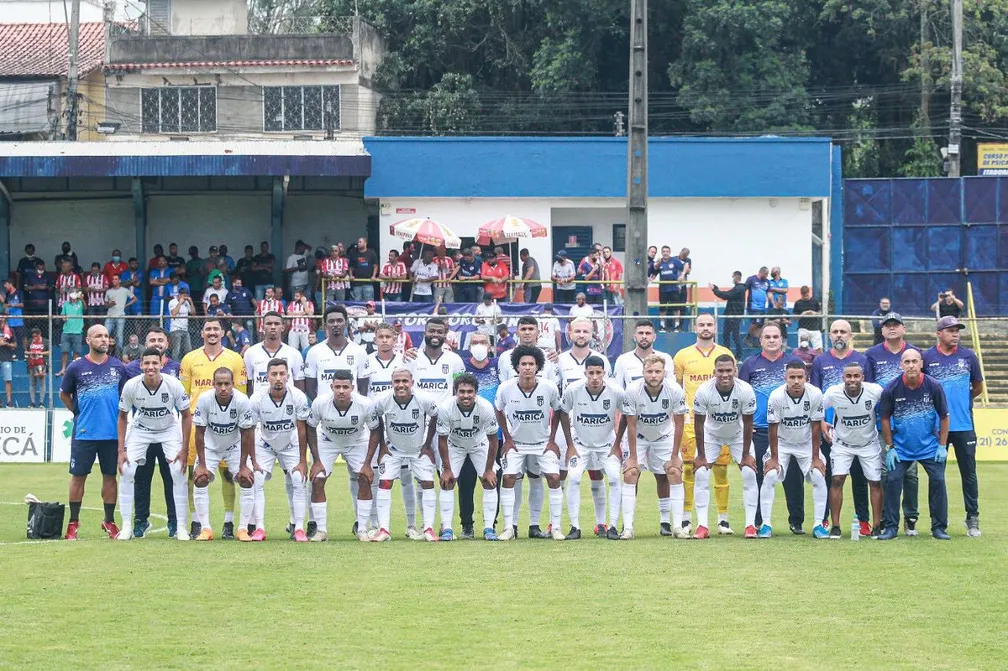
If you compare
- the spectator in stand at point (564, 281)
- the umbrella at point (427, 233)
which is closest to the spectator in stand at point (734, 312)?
the spectator in stand at point (564, 281)

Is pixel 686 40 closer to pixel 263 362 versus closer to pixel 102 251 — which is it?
pixel 102 251

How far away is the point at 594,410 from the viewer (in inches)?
619

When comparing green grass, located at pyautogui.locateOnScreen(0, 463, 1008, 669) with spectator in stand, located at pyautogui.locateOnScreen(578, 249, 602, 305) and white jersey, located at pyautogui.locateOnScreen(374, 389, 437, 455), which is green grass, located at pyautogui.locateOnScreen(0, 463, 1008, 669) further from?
spectator in stand, located at pyautogui.locateOnScreen(578, 249, 602, 305)

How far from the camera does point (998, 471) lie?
2511 centimetres

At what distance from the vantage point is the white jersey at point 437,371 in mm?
17344

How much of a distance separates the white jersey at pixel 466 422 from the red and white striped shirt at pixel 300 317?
1171cm

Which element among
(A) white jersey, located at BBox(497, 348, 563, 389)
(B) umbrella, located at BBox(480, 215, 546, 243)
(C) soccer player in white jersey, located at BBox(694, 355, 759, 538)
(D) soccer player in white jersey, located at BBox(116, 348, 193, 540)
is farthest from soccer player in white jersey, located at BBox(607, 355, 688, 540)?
(B) umbrella, located at BBox(480, 215, 546, 243)

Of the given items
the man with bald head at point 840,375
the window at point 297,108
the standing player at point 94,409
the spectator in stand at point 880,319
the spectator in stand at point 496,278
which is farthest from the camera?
the window at point 297,108

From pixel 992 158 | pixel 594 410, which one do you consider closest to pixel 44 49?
pixel 992 158

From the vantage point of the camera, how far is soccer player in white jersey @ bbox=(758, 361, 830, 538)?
1559 centimetres

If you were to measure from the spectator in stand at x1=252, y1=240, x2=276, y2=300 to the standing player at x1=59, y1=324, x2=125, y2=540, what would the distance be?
17.9 metres

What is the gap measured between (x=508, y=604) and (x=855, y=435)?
5.70 meters

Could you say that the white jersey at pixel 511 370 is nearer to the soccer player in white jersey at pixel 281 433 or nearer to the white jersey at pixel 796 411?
the soccer player in white jersey at pixel 281 433

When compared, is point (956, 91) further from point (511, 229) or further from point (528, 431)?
point (528, 431)
